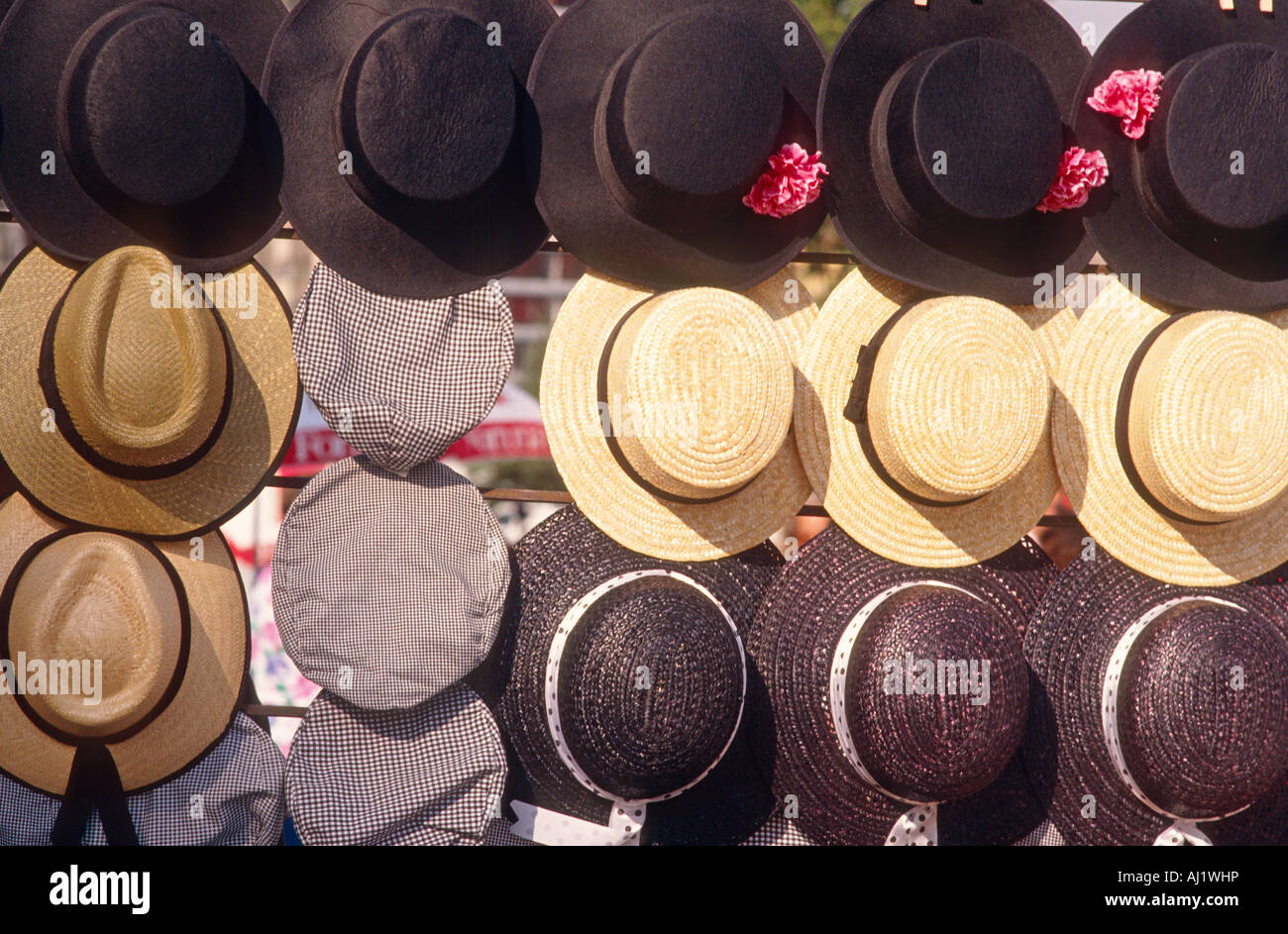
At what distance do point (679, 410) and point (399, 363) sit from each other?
0.64 metres

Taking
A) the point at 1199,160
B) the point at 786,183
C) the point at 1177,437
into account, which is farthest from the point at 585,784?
the point at 1199,160

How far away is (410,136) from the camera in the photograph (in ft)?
7.67

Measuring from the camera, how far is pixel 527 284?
10.8ft

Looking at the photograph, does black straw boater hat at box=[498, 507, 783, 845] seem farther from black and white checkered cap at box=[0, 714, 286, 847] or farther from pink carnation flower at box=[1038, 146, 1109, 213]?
pink carnation flower at box=[1038, 146, 1109, 213]

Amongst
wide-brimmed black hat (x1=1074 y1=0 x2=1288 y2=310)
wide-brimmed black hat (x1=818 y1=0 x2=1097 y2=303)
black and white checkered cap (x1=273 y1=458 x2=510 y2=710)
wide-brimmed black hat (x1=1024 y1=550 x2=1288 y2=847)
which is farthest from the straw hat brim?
wide-brimmed black hat (x1=1074 y1=0 x2=1288 y2=310)

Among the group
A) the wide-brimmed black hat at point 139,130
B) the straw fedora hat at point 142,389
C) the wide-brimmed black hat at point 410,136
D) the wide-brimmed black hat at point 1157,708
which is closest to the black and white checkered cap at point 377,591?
the straw fedora hat at point 142,389

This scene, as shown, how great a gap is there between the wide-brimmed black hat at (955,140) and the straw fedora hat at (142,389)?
1412 millimetres

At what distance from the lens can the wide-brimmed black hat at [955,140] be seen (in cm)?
255

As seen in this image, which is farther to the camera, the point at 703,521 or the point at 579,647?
the point at 703,521

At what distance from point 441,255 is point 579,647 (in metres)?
0.94

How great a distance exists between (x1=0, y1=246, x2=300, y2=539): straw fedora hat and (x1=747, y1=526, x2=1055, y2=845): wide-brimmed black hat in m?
1.29
